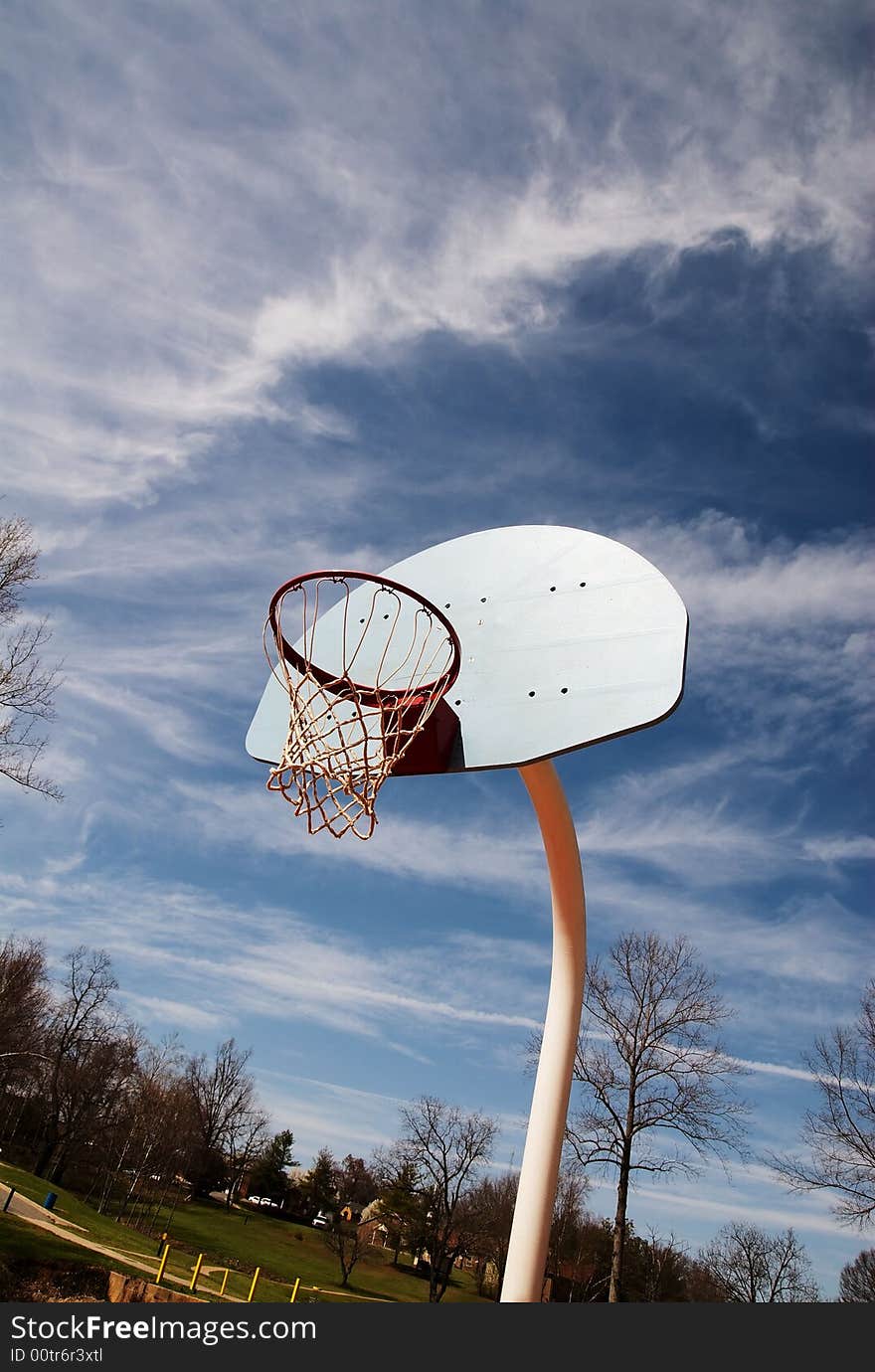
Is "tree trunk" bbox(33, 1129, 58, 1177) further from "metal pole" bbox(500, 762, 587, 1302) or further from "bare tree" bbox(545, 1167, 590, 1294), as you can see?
"metal pole" bbox(500, 762, 587, 1302)

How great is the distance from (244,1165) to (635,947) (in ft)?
95.4

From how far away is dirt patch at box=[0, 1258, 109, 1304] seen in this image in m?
11.5

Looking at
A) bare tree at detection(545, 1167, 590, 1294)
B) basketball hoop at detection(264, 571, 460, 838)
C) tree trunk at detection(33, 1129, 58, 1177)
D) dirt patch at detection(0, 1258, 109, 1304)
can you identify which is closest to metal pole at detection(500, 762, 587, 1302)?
basketball hoop at detection(264, 571, 460, 838)

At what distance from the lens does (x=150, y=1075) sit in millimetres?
36375

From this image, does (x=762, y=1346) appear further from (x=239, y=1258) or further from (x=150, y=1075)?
(x=150, y=1075)

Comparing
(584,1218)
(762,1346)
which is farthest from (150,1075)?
(762,1346)

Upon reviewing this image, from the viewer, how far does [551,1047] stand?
16.8 ft

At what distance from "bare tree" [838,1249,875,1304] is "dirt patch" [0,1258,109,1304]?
70.3 ft

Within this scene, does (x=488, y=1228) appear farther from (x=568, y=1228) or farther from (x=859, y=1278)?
(x=859, y=1278)

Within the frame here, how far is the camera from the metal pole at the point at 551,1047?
15.9 feet

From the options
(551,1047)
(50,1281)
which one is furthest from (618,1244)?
(551,1047)

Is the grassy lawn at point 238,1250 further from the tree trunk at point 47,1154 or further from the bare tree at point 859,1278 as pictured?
the bare tree at point 859,1278

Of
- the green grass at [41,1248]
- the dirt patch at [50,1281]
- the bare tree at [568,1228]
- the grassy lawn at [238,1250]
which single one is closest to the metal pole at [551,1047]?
the dirt patch at [50,1281]

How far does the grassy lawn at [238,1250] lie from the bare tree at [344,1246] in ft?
1.28
